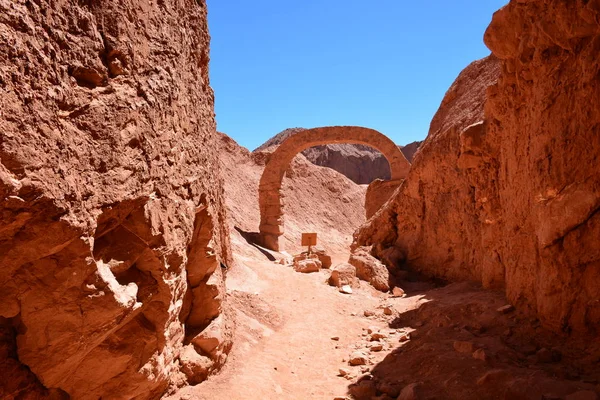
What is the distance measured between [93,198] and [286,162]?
41.0ft

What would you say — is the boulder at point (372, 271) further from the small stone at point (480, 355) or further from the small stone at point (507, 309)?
the small stone at point (480, 355)

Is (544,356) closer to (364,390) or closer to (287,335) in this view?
(364,390)

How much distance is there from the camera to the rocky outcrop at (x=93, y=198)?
2059mm

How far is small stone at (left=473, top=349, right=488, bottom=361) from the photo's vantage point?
3.72m

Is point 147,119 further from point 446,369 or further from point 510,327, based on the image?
point 510,327

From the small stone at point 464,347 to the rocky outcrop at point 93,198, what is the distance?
2740 millimetres

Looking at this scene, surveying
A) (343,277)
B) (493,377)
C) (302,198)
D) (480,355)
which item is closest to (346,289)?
(343,277)

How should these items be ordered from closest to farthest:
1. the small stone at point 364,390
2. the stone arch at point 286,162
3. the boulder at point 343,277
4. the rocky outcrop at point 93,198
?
the rocky outcrop at point 93,198, the small stone at point 364,390, the boulder at point 343,277, the stone arch at point 286,162

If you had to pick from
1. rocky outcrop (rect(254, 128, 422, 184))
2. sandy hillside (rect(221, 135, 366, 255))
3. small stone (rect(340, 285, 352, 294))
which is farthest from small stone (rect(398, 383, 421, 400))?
rocky outcrop (rect(254, 128, 422, 184))

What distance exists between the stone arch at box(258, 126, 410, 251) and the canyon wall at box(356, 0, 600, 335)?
25.4 ft

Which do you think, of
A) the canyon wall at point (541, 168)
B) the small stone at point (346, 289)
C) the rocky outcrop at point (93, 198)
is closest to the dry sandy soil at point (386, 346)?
the small stone at point (346, 289)

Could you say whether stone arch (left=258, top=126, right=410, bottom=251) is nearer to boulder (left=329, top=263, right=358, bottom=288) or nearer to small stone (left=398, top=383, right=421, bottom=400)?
boulder (left=329, top=263, right=358, bottom=288)

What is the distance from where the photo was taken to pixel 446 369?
12.6 ft

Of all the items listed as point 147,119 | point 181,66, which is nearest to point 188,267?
point 147,119
